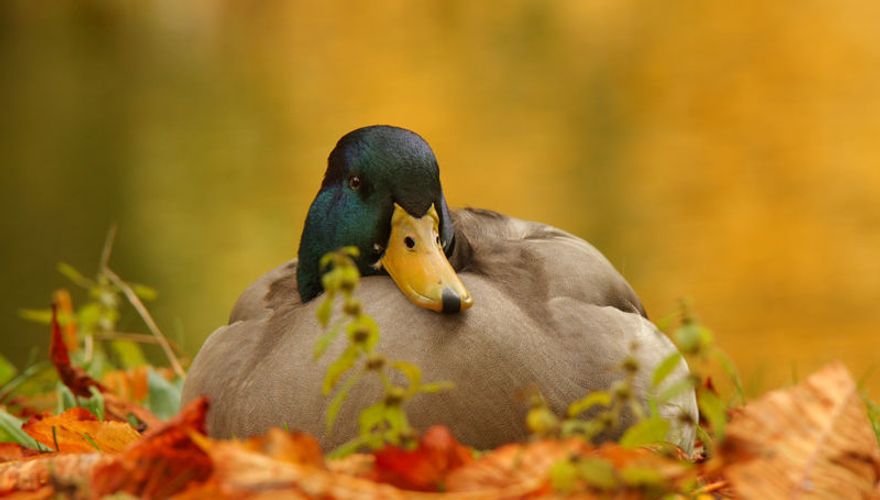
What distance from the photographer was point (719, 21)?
48.2ft

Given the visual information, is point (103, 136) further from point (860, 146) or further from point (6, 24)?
point (860, 146)

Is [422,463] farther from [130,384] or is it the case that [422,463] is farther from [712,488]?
[130,384]

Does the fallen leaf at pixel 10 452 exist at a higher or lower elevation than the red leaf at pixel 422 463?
lower

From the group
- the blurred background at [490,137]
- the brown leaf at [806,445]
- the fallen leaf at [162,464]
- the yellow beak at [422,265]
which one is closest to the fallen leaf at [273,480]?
the fallen leaf at [162,464]

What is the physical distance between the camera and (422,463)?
1564 millimetres

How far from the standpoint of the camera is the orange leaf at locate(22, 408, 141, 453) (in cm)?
245

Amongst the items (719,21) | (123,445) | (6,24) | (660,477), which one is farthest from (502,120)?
(660,477)

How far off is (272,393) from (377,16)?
16219 mm

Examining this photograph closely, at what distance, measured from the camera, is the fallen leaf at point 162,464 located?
5.38 ft

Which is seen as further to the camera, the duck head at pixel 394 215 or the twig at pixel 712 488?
the duck head at pixel 394 215

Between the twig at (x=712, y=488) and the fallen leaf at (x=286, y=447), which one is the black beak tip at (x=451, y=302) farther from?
the fallen leaf at (x=286, y=447)

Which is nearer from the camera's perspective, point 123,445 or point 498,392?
point 498,392

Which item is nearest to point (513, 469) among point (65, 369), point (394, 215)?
point (394, 215)

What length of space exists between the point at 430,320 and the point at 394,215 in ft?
0.87
